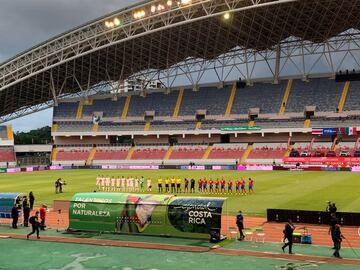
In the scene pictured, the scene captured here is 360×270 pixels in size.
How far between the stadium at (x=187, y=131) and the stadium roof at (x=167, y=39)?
0.90ft

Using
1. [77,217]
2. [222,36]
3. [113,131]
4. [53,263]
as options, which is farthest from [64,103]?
[53,263]

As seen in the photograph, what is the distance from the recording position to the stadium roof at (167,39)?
192 ft

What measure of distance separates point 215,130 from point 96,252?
62791 millimetres

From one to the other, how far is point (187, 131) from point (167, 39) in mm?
19066

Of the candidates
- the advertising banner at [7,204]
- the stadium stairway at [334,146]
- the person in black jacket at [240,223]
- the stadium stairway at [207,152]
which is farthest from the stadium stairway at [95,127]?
the person in black jacket at [240,223]

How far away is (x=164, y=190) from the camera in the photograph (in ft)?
126

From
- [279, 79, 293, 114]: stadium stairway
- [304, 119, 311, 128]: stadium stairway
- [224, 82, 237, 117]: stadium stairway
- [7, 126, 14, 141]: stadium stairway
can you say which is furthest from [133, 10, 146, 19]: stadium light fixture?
[7, 126, 14, 141]: stadium stairway

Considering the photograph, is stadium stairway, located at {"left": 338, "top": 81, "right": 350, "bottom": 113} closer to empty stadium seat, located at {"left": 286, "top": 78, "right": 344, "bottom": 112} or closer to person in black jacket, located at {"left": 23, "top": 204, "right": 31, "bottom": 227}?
empty stadium seat, located at {"left": 286, "top": 78, "right": 344, "bottom": 112}

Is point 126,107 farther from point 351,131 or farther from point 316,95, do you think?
point 351,131

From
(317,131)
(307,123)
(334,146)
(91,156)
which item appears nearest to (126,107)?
(91,156)

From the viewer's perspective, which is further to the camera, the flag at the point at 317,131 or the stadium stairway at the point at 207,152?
the stadium stairway at the point at 207,152

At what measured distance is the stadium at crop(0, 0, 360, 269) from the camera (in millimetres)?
20656

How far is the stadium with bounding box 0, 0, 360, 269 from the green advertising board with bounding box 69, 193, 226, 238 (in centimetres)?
6

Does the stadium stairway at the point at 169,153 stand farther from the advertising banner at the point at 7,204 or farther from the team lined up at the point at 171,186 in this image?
the advertising banner at the point at 7,204
